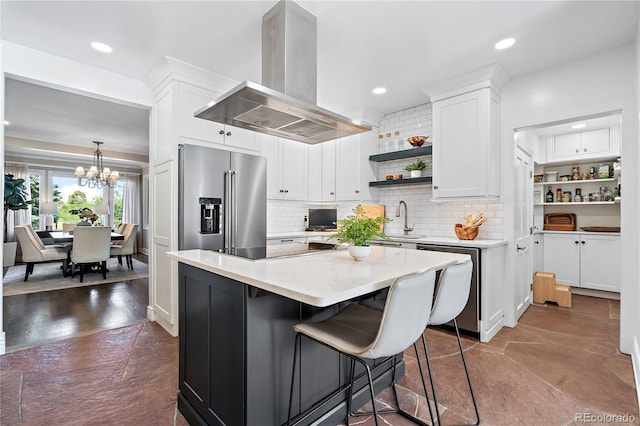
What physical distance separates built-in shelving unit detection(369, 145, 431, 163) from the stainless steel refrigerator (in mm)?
1600

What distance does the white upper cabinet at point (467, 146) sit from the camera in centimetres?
310

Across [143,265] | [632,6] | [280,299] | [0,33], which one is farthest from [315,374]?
[143,265]

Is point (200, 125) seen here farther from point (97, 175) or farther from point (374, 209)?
point (97, 175)

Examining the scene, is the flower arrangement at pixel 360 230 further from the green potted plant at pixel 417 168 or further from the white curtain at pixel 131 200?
the white curtain at pixel 131 200

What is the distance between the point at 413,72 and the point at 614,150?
3.42m

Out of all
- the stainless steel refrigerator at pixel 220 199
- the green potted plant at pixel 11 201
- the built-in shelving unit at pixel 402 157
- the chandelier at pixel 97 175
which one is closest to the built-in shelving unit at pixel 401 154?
the built-in shelving unit at pixel 402 157

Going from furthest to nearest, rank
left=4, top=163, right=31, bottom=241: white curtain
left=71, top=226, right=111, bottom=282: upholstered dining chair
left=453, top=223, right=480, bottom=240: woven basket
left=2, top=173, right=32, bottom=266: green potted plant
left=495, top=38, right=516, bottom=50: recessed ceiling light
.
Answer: left=4, top=163, right=31, bottom=241: white curtain, left=2, top=173, right=32, bottom=266: green potted plant, left=71, top=226, right=111, bottom=282: upholstered dining chair, left=453, top=223, right=480, bottom=240: woven basket, left=495, top=38, right=516, bottom=50: recessed ceiling light

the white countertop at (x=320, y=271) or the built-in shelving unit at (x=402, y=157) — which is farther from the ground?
the built-in shelving unit at (x=402, y=157)

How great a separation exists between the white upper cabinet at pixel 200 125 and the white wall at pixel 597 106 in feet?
9.44

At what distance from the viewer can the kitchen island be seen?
1.31 metres

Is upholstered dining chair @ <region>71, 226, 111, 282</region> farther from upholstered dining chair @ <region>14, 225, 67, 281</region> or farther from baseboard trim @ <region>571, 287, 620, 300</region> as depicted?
baseboard trim @ <region>571, 287, 620, 300</region>

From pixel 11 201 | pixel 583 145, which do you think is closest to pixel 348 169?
pixel 583 145

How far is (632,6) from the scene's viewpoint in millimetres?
2131

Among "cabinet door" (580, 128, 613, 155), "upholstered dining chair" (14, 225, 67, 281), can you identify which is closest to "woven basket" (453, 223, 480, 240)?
"cabinet door" (580, 128, 613, 155)
